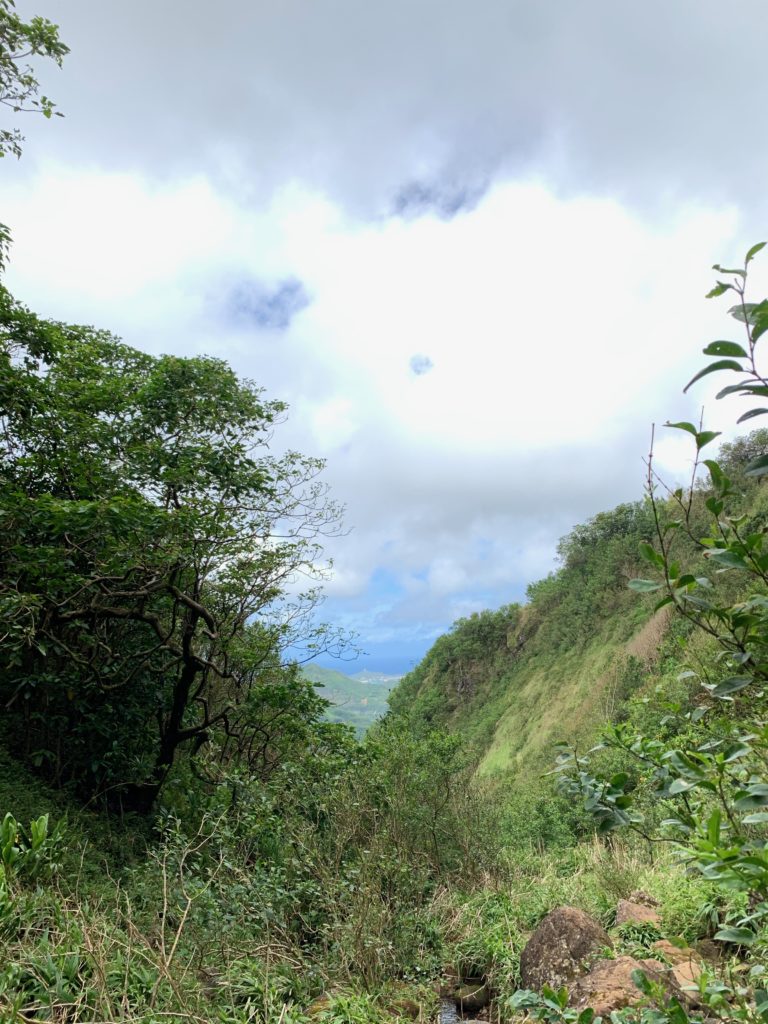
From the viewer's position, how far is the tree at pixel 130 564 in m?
6.68

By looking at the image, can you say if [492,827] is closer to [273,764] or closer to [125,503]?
[273,764]

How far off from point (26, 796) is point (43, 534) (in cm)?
263

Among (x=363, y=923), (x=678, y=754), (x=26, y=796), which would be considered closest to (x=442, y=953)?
(x=363, y=923)

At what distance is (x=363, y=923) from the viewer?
4750 millimetres

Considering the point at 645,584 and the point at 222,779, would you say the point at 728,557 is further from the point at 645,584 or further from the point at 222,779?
the point at 222,779

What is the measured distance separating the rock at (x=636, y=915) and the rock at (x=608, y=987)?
0.97m

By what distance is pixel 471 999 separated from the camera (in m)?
5.18

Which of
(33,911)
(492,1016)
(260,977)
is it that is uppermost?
(33,911)

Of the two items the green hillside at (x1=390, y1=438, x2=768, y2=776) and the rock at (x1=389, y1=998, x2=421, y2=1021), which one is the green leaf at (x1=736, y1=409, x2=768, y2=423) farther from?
the green hillside at (x1=390, y1=438, x2=768, y2=776)

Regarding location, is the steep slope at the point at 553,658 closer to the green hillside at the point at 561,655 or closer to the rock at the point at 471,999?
the green hillside at the point at 561,655

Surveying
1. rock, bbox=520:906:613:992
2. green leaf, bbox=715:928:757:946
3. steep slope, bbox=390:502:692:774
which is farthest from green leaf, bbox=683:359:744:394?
steep slope, bbox=390:502:692:774

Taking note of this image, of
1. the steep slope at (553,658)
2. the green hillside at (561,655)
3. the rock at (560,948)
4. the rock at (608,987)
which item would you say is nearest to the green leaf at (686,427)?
the rock at (608,987)

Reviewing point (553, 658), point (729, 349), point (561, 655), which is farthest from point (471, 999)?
point (553, 658)

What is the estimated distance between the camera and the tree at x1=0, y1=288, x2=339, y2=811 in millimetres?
6684
